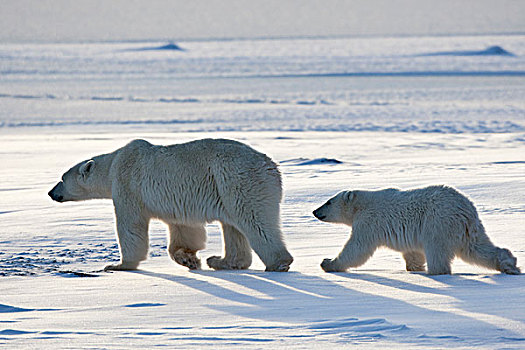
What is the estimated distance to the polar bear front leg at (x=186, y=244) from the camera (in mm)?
6039

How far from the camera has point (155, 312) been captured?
4.21 meters

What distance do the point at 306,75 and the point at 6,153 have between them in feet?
71.9

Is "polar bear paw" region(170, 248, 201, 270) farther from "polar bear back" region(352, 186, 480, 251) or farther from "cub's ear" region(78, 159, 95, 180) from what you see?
"polar bear back" region(352, 186, 480, 251)

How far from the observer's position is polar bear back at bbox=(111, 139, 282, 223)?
216 inches

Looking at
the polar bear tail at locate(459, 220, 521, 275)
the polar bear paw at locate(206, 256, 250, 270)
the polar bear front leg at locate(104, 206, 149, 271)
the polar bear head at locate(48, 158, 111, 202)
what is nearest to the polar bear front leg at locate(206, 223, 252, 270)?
the polar bear paw at locate(206, 256, 250, 270)

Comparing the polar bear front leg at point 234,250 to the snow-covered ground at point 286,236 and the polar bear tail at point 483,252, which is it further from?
the polar bear tail at point 483,252

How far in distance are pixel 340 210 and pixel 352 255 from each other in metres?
0.55

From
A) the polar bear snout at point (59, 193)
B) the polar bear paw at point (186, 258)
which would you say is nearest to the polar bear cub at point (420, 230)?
the polar bear paw at point (186, 258)

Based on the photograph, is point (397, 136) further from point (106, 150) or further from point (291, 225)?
point (291, 225)

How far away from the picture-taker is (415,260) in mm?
5691

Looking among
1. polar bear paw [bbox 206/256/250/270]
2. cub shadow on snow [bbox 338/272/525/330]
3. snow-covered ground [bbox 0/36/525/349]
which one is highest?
snow-covered ground [bbox 0/36/525/349]

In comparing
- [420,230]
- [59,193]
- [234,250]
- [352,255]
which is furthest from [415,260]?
[59,193]

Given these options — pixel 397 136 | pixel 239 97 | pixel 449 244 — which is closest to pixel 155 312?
pixel 449 244

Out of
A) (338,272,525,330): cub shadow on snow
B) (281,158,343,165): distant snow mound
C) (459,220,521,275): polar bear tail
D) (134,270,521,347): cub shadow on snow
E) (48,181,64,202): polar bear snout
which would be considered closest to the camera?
(134,270,521,347): cub shadow on snow
